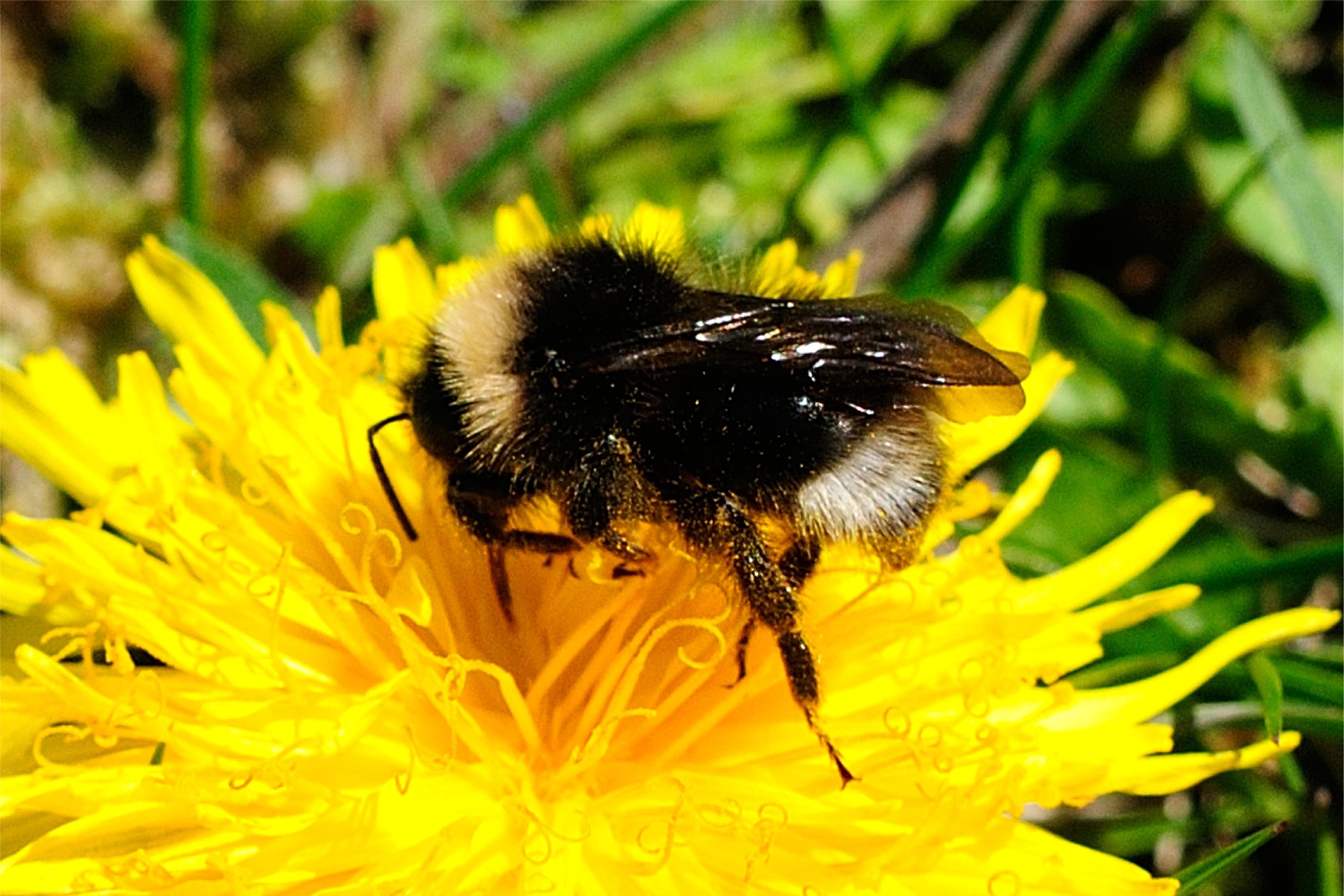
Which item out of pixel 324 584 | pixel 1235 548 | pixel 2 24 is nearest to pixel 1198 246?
pixel 1235 548

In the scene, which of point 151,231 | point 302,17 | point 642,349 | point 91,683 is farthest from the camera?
point 302,17

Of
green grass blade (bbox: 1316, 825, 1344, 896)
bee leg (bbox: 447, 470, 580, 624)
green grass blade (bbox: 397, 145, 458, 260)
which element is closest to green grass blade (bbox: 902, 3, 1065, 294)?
green grass blade (bbox: 397, 145, 458, 260)

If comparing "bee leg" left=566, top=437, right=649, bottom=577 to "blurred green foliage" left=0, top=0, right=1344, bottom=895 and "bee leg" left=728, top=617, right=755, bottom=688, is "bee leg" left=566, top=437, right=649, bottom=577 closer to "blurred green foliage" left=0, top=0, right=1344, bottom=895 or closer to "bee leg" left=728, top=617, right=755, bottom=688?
"bee leg" left=728, top=617, right=755, bottom=688

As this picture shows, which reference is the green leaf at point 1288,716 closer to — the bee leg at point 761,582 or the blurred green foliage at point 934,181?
the blurred green foliage at point 934,181

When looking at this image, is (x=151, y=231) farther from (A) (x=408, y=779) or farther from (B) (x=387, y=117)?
(A) (x=408, y=779)

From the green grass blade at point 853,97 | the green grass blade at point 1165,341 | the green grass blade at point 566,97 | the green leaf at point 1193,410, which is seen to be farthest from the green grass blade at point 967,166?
the green grass blade at point 566,97

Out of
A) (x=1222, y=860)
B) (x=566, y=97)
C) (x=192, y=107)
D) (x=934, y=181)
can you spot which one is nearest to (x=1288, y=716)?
(x=1222, y=860)

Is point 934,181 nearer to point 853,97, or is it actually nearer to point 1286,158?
point 853,97
